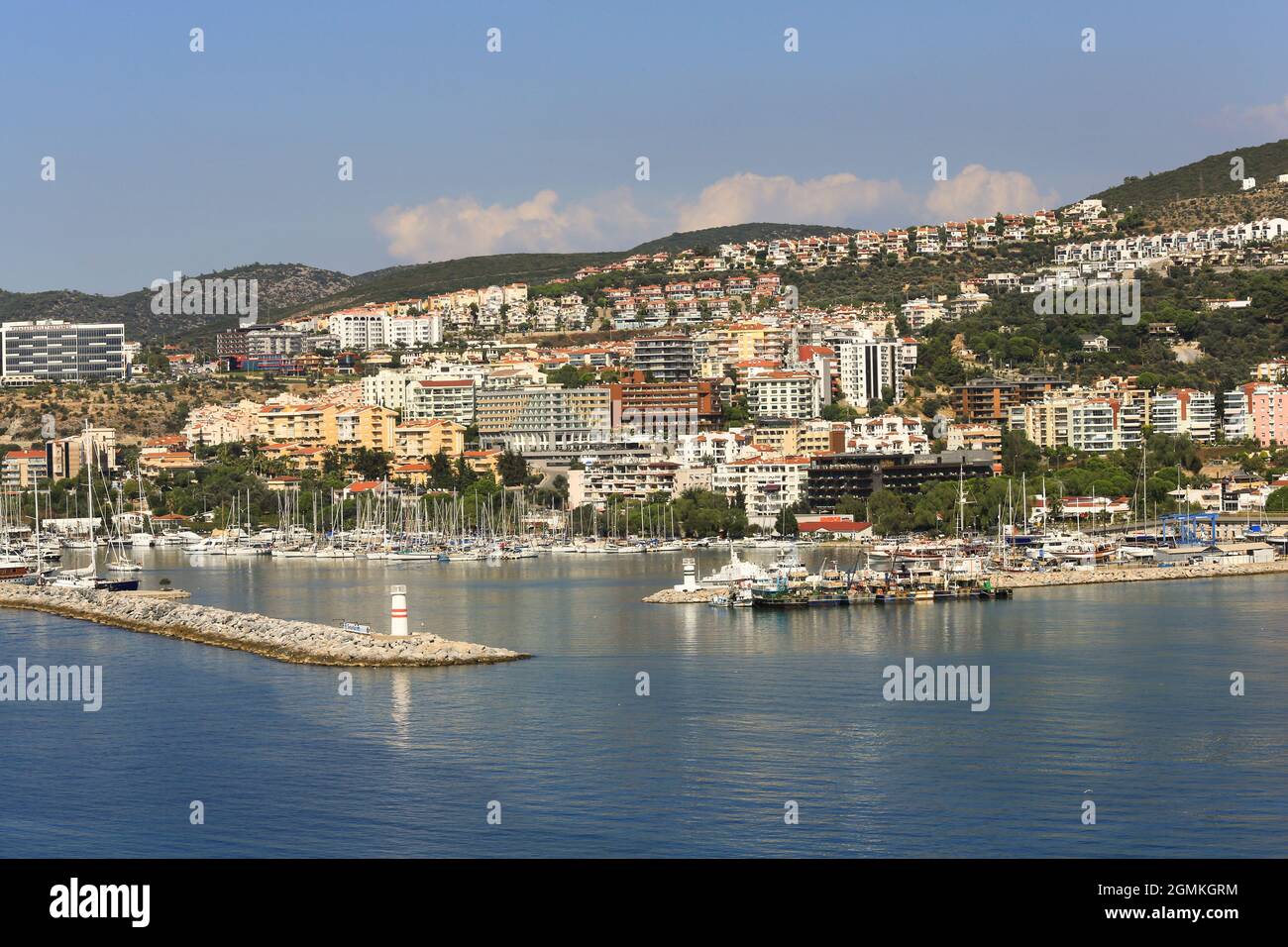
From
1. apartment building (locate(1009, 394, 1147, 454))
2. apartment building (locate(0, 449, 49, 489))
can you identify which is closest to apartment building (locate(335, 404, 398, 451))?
apartment building (locate(0, 449, 49, 489))

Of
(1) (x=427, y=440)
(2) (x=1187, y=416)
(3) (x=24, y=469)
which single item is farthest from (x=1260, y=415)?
(3) (x=24, y=469)

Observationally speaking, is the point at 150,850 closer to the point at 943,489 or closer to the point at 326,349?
the point at 943,489

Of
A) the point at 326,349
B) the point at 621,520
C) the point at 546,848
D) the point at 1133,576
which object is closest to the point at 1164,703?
the point at 546,848

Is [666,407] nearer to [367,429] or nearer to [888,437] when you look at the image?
[367,429]

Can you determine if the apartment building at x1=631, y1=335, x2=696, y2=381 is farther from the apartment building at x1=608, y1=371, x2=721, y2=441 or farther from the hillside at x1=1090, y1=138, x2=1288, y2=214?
the hillside at x1=1090, y1=138, x2=1288, y2=214

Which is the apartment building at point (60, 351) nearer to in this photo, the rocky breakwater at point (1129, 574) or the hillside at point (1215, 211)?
the hillside at point (1215, 211)
